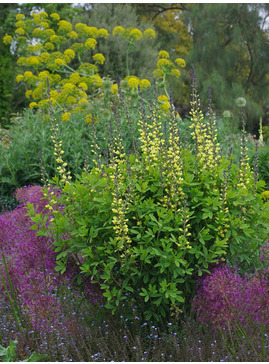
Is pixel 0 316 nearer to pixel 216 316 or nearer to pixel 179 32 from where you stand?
pixel 216 316

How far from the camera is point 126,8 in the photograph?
54.5 ft

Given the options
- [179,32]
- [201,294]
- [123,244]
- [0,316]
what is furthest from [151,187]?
[179,32]

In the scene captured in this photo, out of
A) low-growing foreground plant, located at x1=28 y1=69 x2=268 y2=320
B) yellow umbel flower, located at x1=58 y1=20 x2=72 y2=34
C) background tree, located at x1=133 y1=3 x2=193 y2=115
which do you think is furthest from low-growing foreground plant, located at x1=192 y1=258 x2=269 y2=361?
background tree, located at x1=133 y1=3 x2=193 y2=115

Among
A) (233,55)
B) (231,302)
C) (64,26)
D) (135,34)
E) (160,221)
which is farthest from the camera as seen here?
(233,55)

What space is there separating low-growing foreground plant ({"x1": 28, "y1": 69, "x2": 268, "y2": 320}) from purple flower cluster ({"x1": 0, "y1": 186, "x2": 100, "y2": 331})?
142mm

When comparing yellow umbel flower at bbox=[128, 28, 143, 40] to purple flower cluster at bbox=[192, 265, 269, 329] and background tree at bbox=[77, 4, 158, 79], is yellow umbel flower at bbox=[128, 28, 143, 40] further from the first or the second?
background tree at bbox=[77, 4, 158, 79]

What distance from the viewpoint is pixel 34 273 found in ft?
9.62

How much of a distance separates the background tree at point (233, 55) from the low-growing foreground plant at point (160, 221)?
11973 mm

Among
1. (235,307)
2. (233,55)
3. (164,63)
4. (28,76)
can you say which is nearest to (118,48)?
(233,55)

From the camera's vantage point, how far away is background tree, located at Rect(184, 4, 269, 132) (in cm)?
1457

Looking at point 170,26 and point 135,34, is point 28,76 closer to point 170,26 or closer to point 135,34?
point 135,34

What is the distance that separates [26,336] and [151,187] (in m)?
1.32

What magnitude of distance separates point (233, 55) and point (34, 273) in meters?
13.8

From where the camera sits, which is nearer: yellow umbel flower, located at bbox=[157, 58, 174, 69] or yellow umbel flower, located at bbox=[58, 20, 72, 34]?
yellow umbel flower, located at bbox=[157, 58, 174, 69]
